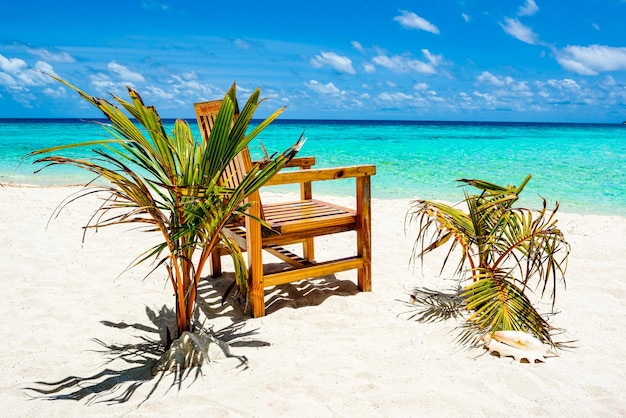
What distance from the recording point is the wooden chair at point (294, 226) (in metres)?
3.22

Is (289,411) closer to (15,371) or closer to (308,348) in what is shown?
(308,348)

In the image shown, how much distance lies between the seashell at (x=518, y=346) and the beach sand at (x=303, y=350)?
5cm

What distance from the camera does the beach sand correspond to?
7.41 ft

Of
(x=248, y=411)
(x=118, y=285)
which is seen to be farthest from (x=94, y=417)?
(x=118, y=285)

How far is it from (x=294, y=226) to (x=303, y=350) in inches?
34.8

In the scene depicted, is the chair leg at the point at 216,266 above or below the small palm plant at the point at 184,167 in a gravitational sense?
below

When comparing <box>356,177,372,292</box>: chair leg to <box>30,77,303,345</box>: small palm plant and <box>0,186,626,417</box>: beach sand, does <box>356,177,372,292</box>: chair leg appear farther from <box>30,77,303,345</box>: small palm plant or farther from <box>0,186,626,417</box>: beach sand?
<box>30,77,303,345</box>: small palm plant

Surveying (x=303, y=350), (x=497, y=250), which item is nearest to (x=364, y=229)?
(x=497, y=250)

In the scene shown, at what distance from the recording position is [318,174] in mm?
3334

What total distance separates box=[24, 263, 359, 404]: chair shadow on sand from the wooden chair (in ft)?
0.71

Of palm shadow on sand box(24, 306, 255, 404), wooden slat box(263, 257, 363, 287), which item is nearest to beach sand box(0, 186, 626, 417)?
palm shadow on sand box(24, 306, 255, 404)

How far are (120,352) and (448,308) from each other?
204 cm

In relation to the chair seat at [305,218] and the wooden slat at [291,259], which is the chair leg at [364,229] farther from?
the wooden slat at [291,259]

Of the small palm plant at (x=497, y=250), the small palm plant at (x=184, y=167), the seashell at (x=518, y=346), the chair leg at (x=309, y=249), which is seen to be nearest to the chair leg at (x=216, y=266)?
the chair leg at (x=309, y=249)
